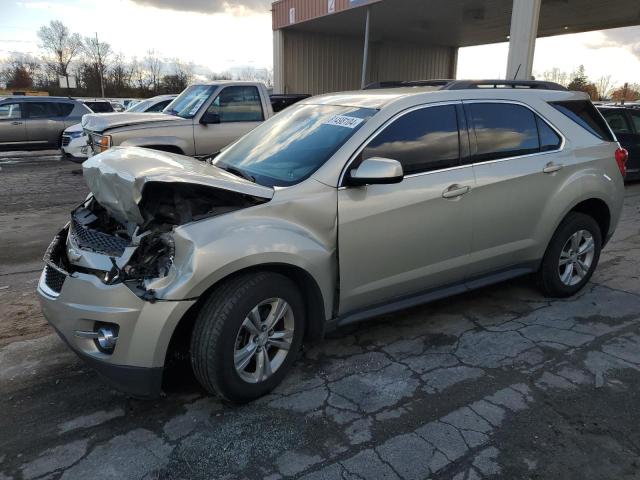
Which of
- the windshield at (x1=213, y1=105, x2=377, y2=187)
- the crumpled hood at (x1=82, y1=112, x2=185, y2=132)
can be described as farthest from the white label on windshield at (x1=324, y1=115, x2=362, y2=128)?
the crumpled hood at (x1=82, y1=112, x2=185, y2=132)

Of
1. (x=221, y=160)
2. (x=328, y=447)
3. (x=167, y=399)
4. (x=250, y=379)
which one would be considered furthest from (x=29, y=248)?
(x=328, y=447)

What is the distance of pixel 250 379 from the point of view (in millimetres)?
2924

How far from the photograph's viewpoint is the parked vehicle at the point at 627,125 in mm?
10656

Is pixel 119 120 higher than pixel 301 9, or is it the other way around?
pixel 301 9

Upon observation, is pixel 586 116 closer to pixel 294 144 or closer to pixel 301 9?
pixel 294 144

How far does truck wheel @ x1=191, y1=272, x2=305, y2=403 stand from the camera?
2.70 metres

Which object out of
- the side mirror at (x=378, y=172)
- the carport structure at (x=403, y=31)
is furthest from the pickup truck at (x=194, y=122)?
the carport structure at (x=403, y=31)

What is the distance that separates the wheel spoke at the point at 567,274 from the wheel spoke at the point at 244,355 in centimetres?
299

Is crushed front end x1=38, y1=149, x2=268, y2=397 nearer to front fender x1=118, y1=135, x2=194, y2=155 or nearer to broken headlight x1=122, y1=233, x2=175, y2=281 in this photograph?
broken headlight x1=122, y1=233, x2=175, y2=281

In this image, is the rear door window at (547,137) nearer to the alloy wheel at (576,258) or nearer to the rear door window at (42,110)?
the alloy wheel at (576,258)

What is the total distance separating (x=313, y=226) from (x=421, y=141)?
3.48 ft

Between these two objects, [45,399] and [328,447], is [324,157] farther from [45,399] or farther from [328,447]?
[45,399]

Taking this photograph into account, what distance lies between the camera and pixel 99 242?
2908 mm

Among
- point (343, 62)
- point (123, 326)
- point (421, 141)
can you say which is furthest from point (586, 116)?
point (343, 62)
